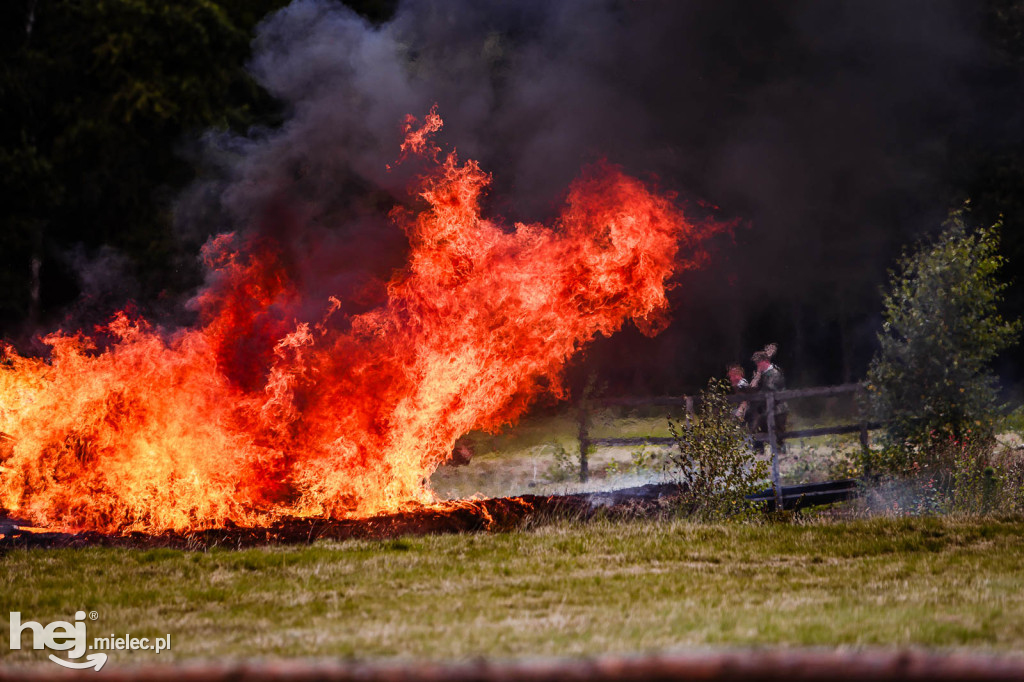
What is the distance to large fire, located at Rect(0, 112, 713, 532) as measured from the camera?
9.15 metres

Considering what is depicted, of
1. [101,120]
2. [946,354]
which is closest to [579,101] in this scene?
[946,354]

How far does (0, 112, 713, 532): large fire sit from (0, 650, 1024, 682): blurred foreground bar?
21.5ft

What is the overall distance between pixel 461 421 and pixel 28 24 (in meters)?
13.9

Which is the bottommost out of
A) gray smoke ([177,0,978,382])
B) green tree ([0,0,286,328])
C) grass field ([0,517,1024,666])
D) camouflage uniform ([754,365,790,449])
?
grass field ([0,517,1024,666])

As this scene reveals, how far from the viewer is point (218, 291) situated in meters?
10.5

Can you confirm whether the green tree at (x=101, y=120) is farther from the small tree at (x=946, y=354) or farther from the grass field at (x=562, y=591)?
the small tree at (x=946, y=354)

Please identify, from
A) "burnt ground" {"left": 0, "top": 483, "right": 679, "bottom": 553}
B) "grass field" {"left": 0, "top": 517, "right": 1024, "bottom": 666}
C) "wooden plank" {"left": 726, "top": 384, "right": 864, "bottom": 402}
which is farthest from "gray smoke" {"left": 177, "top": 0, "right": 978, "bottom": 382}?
"grass field" {"left": 0, "top": 517, "right": 1024, "bottom": 666}

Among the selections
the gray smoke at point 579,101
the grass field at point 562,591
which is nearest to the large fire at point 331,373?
the gray smoke at point 579,101

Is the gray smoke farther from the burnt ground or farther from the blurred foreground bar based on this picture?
the blurred foreground bar

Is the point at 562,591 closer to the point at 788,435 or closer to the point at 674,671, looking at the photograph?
the point at 674,671

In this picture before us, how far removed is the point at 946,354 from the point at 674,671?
32.5ft

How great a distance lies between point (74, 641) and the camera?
18.0 feet

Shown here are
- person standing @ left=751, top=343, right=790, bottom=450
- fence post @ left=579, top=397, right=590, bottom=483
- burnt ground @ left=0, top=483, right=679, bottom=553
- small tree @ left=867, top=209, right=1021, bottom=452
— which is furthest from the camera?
person standing @ left=751, top=343, right=790, bottom=450

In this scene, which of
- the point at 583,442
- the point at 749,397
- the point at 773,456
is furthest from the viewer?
the point at 583,442
